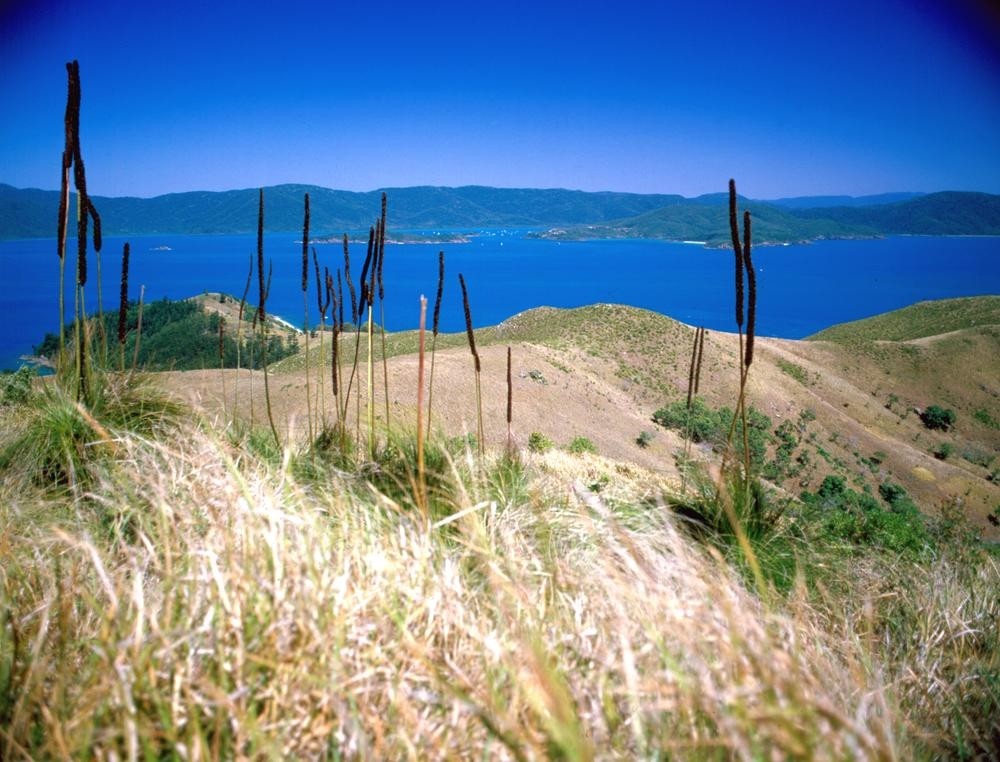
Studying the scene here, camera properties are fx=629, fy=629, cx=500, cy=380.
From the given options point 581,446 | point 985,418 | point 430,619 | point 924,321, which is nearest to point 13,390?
point 430,619

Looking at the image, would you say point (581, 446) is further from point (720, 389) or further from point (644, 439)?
point (720, 389)

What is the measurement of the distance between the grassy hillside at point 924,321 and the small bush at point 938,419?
76.1ft

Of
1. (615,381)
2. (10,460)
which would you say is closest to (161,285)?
(615,381)

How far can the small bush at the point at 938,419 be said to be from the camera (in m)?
46.6

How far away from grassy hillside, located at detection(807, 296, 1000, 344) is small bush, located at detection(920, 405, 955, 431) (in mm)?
23187

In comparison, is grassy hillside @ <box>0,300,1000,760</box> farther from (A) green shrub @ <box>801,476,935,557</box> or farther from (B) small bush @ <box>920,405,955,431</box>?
(B) small bush @ <box>920,405,955,431</box>

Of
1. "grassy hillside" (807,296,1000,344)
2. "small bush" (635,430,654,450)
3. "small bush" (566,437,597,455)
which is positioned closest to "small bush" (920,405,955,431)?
"grassy hillside" (807,296,1000,344)

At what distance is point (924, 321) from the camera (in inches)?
3019

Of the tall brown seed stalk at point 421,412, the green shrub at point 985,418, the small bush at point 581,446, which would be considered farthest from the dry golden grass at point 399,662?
the green shrub at point 985,418

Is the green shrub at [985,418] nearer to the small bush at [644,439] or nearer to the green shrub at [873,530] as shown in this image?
the small bush at [644,439]

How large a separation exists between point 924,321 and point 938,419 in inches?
1462

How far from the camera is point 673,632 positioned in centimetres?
184

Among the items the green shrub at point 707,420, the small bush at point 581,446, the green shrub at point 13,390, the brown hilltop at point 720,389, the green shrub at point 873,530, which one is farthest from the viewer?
the green shrub at point 707,420

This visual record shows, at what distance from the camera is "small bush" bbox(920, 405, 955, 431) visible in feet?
153
